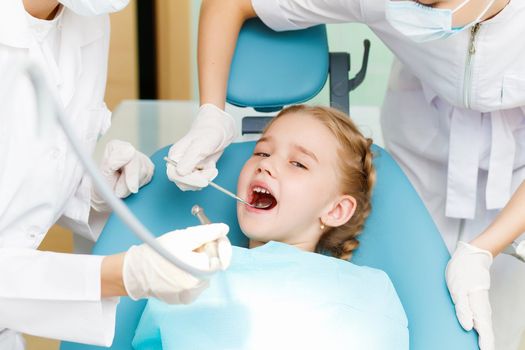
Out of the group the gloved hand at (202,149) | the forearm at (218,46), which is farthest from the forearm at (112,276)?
the forearm at (218,46)

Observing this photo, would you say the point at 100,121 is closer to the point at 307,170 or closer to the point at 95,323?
the point at 307,170

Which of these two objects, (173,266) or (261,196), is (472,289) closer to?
(261,196)

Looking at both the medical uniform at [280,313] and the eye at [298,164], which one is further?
the eye at [298,164]

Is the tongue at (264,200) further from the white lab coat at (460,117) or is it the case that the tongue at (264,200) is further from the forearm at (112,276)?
the forearm at (112,276)

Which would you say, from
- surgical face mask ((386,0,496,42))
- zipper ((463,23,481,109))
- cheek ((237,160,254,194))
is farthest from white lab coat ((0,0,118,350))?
zipper ((463,23,481,109))

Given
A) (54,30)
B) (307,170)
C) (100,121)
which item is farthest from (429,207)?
(54,30)

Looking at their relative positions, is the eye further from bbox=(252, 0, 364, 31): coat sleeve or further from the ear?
bbox=(252, 0, 364, 31): coat sleeve

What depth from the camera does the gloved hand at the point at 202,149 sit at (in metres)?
1.60

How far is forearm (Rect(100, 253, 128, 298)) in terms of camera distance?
1.15 metres

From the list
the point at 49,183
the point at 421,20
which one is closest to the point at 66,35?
the point at 49,183

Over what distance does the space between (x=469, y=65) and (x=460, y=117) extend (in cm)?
21

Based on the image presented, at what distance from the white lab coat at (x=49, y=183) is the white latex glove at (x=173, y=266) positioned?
0.07m

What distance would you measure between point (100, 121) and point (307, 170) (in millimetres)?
452

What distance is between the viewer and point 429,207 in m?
2.04
